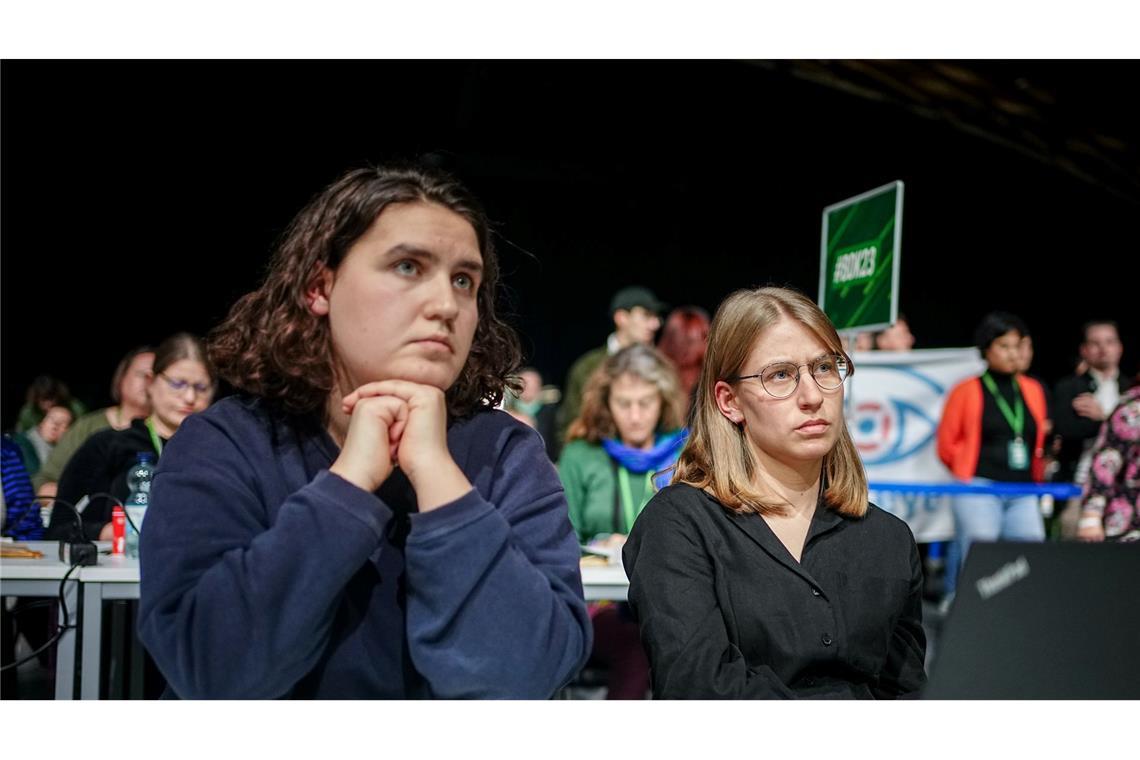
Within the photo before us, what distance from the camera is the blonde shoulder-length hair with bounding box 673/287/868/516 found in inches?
67.4

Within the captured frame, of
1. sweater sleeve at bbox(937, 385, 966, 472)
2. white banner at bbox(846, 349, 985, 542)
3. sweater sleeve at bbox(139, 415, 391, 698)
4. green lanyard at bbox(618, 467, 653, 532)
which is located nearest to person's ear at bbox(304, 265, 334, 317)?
sweater sleeve at bbox(139, 415, 391, 698)

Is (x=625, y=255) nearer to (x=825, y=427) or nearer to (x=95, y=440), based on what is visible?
(x=95, y=440)

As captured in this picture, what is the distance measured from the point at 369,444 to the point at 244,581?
203 millimetres

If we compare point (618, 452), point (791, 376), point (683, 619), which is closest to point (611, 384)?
point (618, 452)

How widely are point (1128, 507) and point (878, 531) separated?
231 centimetres

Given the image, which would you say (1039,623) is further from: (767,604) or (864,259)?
(864,259)

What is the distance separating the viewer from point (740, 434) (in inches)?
69.5

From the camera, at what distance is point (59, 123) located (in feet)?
27.6

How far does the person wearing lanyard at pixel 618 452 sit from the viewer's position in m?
3.76

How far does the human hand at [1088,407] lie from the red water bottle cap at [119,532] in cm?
550

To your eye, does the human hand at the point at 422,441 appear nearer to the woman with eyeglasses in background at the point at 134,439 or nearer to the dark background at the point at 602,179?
the woman with eyeglasses in background at the point at 134,439
